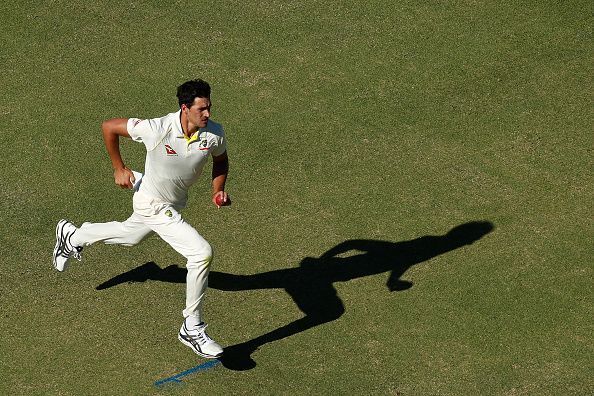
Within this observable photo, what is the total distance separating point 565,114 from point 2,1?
32.1ft

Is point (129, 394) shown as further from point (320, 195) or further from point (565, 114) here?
point (565, 114)

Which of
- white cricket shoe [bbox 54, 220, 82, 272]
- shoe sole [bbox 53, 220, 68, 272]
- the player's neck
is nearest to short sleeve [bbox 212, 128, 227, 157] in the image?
the player's neck

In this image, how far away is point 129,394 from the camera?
11734 millimetres

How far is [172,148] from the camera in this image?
11.7 metres

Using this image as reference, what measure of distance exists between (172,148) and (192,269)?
4.53ft

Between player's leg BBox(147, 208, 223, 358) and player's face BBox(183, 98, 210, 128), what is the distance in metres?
1.24

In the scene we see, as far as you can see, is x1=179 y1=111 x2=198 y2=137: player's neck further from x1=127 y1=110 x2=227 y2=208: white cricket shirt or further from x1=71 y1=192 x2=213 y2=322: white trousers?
x1=71 y1=192 x2=213 y2=322: white trousers

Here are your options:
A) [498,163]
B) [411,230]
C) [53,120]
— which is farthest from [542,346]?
[53,120]

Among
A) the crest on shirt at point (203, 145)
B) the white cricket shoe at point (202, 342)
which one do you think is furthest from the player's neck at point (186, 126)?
the white cricket shoe at point (202, 342)

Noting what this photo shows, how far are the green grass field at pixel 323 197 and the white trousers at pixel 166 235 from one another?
2.51ft

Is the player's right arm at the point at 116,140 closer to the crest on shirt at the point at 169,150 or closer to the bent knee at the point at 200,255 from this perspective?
the crest on shirt at the point at 169,150

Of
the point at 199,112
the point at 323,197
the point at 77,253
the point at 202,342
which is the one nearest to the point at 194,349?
the point at 202,342

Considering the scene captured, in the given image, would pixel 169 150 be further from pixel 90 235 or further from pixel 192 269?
pixel 90 235

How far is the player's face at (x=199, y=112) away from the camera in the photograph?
1134 centimetres
